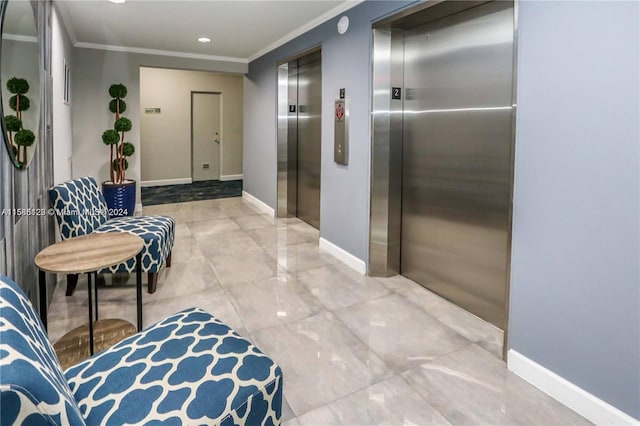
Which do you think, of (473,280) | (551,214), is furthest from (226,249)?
(551,214)

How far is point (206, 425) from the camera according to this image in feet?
3.91

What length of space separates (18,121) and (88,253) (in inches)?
30.5

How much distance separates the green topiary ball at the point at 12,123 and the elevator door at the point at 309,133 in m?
3.33

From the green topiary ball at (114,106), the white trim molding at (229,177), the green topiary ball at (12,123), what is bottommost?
the white trim molding at (229,177)

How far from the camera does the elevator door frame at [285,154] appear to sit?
5.47 metres

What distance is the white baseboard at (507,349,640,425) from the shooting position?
1.76 meters

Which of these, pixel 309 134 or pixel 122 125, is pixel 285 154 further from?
pixel 122 125

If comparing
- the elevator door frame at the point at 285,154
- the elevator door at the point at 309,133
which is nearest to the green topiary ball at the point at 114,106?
the elevator door frame at the point at 285,154

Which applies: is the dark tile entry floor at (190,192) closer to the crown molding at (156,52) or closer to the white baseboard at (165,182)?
the white baseboard at (165,182)

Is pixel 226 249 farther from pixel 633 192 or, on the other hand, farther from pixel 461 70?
pixel 633 192

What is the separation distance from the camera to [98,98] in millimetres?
5820

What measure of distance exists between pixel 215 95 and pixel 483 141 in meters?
8.00

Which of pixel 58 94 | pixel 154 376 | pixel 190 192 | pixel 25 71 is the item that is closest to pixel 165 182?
pixel 190 192

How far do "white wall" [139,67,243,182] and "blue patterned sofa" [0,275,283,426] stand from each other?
8101mm
